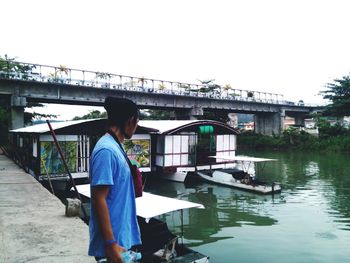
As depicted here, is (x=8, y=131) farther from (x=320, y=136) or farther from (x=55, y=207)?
(x=320, y=136)

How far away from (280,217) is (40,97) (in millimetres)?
26237

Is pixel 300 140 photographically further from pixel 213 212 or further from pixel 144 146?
pixel 213 212

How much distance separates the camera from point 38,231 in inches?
304

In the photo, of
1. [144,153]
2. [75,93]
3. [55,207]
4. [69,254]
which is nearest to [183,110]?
[75,93]

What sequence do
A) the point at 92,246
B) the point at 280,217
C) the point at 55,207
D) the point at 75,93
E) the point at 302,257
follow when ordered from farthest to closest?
the point at 75,93 → the point at 280,217 → the point at 55,207 → the point at 302,257 → the point at 92,246

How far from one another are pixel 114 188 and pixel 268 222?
10847mm

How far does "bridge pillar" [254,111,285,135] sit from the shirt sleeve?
A: 182ft

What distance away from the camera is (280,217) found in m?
13.2

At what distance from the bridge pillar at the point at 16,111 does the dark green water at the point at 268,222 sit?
654 inches

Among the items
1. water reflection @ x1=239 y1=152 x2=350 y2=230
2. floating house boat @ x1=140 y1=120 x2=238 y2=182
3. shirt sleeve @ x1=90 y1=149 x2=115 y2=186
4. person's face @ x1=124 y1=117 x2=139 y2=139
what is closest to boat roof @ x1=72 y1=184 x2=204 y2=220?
person's face @ x1=124 y1=117 x2=139 y2=139

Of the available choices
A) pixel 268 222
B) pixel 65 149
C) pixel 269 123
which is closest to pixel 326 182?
pixel 268 222

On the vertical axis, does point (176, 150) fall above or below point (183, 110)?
below

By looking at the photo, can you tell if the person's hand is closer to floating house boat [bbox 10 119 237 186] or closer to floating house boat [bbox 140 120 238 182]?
floating house boat [bbox 10 119 237 186]

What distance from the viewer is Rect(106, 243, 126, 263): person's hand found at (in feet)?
9.04
